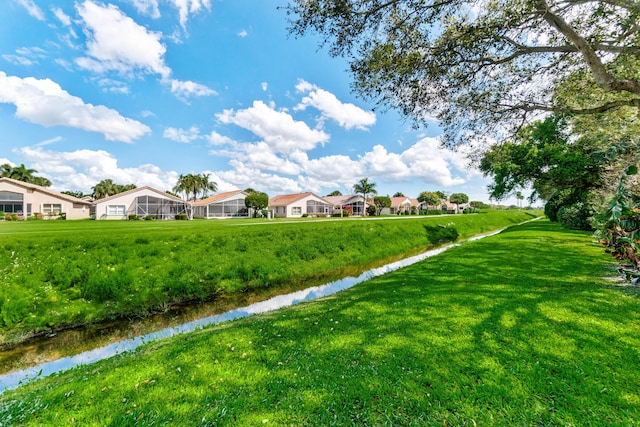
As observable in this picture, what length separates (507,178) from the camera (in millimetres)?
22141

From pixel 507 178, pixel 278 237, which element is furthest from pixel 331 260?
pixel 507 178

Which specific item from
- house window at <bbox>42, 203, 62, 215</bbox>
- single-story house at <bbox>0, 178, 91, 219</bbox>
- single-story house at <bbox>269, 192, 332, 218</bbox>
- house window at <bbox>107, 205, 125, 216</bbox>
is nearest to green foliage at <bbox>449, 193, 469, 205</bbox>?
single-story house at <bbox>269, 192, 332, 218</bbox>

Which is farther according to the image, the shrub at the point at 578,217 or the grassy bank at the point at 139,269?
the shrub at the point at 578,217

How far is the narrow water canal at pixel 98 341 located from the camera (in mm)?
5793

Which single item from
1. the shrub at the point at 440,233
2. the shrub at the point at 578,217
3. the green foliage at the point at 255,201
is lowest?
the shrub at the point at 440,233

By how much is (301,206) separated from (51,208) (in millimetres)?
37748

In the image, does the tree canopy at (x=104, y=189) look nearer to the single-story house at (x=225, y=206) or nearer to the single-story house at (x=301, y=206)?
the single-story house at (x=225, y=206)

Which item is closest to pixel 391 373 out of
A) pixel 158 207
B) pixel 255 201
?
pixel 255 201

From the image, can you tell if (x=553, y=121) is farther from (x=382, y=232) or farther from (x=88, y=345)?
(x=88, y=345)

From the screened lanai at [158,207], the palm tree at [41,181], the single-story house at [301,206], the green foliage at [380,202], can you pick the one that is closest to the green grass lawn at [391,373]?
the screened lanai at [158,207]

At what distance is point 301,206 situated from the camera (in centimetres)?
5250

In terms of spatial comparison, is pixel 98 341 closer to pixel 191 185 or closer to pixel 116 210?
pixel 116 210

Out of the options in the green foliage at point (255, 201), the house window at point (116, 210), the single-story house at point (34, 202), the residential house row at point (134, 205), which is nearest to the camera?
the single-story house at point (34, 202)

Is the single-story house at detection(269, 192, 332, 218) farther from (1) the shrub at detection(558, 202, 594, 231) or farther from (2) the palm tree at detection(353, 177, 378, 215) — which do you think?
(1) the shrub at detection(558, 202, 594, 231)
